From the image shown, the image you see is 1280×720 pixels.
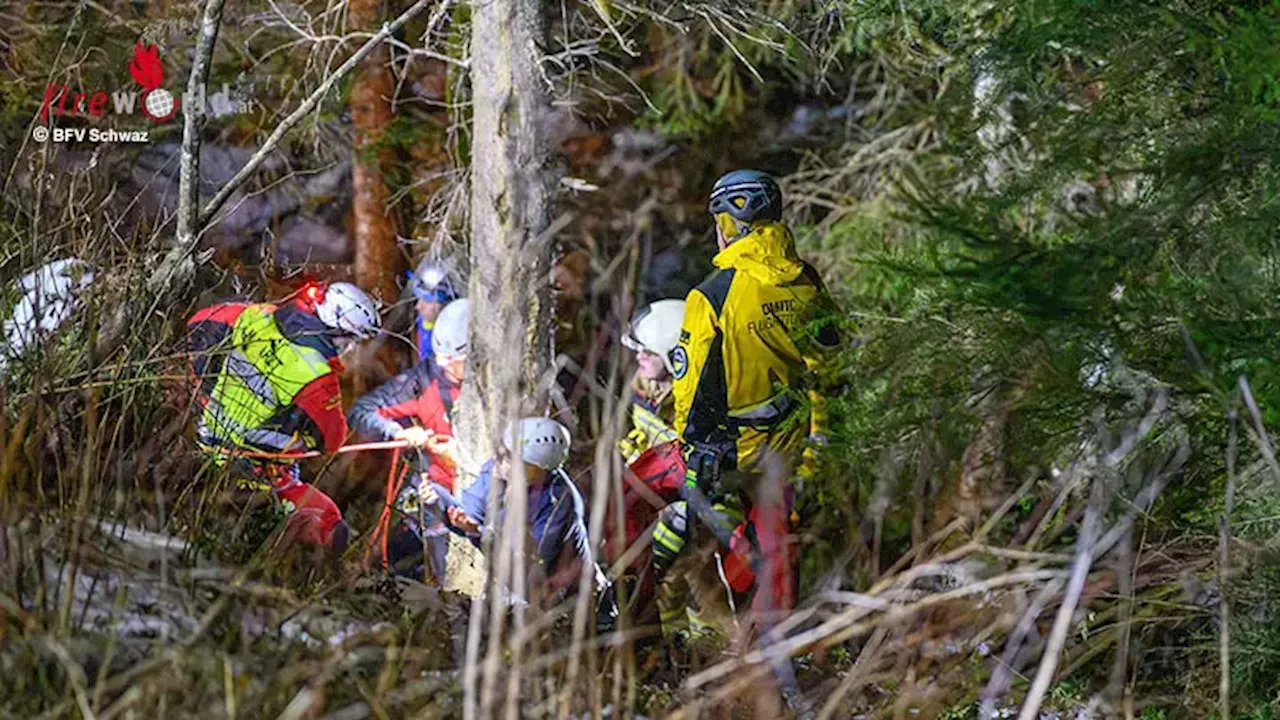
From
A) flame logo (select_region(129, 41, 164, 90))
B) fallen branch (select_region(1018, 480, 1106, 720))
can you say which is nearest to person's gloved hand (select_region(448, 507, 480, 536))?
fallen branch (select_region(1018, 480, 1106, 720))

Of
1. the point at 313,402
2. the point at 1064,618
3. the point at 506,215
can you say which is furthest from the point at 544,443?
the point at 1064,618

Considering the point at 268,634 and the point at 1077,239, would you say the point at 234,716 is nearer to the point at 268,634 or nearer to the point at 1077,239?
the point at 268,634

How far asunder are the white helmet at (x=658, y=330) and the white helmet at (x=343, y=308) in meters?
1.26

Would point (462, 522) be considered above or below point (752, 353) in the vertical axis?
below

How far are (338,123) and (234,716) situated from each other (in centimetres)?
974

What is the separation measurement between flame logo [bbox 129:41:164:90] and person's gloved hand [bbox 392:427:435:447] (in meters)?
3.29

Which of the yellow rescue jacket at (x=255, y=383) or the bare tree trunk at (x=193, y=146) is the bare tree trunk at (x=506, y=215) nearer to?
the yellow rescue jacket at (x=255, y=383)

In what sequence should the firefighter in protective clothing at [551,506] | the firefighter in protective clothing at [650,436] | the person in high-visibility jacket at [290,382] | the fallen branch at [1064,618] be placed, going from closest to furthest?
the fallen branch at [1064,618]
the person in high-visibility jacket at [290,382]
the firefighter in protective clothing at [551,506]
the firefighter in protective clothing at [650,436]

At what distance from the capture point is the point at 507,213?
25.4 feet

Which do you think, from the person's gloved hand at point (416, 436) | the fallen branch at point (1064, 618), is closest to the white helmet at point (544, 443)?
the person's gloved hand at point (416, 436)

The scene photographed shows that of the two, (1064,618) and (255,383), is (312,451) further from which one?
(1064,618)

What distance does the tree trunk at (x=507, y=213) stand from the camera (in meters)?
7.63

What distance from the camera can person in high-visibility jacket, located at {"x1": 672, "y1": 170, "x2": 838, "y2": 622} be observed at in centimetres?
711

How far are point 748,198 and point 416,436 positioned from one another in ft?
7.35
